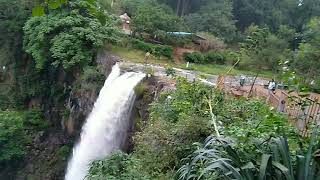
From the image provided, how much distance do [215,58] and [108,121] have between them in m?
10.2

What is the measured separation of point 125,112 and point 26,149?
556cm

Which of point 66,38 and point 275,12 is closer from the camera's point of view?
point 66,38

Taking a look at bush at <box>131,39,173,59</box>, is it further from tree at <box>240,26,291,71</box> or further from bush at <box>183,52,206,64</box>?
tree at <box>240,26,291,71</box>

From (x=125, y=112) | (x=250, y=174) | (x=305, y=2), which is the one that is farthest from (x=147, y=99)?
(x=305, y=2)

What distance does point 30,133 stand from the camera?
590 inches

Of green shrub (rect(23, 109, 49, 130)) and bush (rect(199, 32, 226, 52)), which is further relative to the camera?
bush (rect(199, 32, 226, 52))

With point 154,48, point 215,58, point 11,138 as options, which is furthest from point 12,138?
point 215,58

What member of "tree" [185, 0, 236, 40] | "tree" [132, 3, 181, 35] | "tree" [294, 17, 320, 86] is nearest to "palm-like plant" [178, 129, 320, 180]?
"tree" [294, 17, 320, 86]

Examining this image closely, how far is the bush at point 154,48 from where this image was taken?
17.5 meters

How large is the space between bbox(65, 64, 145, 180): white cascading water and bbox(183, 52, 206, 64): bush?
24.7 feet

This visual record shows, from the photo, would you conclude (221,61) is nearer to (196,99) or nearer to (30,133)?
(30,133)

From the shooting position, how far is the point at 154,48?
17.5m

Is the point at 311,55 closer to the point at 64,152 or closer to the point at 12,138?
the point at 64,152

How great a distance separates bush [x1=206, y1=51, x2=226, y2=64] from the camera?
1969 cm
